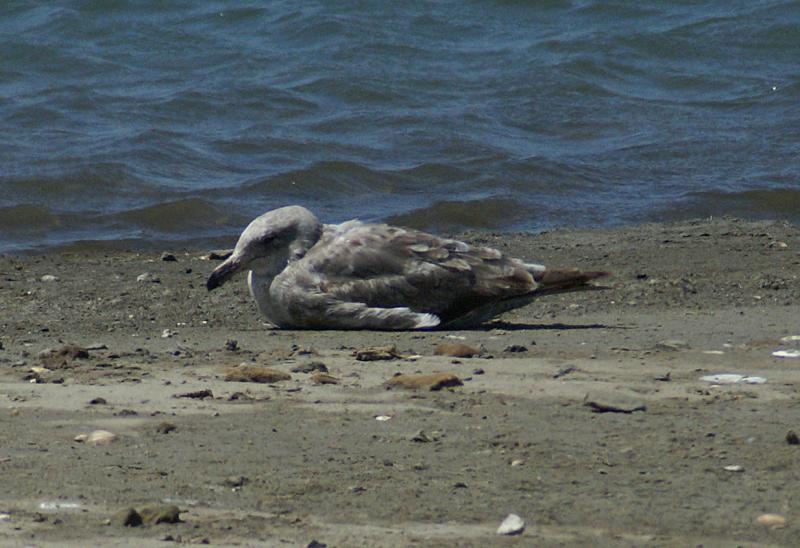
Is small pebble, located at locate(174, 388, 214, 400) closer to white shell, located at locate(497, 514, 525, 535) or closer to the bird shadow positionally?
white shell, located at locate(497, 514, 525, 535)

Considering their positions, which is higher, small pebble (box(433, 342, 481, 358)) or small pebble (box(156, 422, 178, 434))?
small pebble (box(156, 422, 178, 434))

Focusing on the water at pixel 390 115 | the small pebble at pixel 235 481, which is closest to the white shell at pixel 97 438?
the small pebble at pixel 235 481

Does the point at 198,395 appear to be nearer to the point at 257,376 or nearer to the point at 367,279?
the point at 257,376

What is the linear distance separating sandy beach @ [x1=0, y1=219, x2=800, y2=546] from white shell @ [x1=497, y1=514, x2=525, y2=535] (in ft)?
0.08

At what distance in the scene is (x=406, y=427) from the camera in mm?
4703

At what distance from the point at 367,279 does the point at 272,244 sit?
0.49 meters

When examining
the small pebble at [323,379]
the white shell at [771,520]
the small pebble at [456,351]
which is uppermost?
the white shell at [771,520]

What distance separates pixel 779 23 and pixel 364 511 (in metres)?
16.5

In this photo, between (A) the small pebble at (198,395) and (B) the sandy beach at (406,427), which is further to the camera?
(A) the small pebble at (198,395)

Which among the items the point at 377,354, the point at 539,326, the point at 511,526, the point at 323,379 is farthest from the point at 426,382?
the point at 539,326

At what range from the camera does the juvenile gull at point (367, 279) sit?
23.1 feet

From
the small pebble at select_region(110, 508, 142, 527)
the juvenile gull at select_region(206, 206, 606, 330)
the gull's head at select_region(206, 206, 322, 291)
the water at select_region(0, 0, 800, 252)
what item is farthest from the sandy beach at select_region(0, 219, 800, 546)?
the water at select_region(0, 0, 800, 252)

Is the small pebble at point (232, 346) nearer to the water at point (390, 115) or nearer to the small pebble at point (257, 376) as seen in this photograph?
the small pebble at point (257, 376)

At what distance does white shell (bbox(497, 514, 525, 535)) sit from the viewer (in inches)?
142
